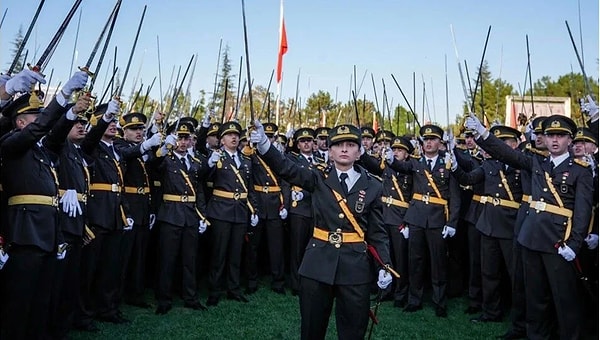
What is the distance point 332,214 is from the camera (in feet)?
14.8

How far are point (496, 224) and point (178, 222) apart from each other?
4208mm

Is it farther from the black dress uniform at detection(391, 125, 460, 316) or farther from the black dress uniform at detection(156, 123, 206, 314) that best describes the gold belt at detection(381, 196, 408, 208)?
the black dress uniform at detection(156, 123, 206, 314)

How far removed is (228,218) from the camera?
7.57 metres

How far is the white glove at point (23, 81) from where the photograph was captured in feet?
13.2

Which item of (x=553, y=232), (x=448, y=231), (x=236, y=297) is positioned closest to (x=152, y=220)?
(x=236, y=297)

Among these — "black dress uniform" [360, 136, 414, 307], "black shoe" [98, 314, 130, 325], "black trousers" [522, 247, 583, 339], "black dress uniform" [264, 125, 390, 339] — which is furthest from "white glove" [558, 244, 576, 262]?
"black shoe" [98, 314, 130, 325]

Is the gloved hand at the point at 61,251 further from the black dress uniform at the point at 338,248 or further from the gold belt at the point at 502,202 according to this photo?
the gold belt at the point at 502,202

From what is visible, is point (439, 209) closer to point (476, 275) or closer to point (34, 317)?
point (476, 275)

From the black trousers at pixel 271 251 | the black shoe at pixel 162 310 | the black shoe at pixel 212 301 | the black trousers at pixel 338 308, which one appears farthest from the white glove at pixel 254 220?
the black trousers at pixel 338 308

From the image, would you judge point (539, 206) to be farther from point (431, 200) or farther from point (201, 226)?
point (201, 226)

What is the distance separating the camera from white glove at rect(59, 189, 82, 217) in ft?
16.7

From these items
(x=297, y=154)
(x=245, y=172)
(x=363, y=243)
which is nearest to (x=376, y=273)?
(x=363, y=243)

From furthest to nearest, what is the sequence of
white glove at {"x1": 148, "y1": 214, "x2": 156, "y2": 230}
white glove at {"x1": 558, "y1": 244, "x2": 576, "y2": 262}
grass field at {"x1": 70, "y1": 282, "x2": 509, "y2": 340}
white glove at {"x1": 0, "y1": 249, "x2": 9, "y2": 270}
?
white glove at {"x1": 148, "y1": 214, "x2": 156, "y2": 230} < grass field at {"x1": 70, "y1": 282, "x2": 509, "y2": 340} < white glove at {"x1": 558, "y1": 244, "x2": 576, "y2": 262} < white glove at {"x1": 0, "y1": 249, "x2": 9, "y2": 270}

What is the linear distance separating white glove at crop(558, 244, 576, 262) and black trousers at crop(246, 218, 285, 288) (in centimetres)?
431
